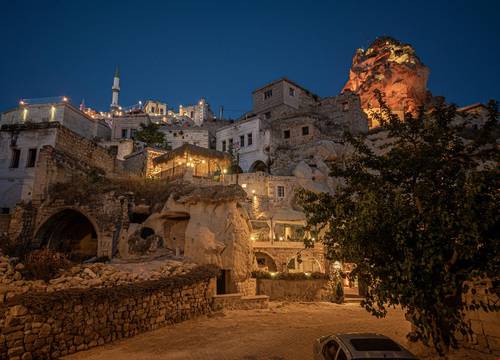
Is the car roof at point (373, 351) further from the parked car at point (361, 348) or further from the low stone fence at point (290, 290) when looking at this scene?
the low stone fence at point (290, 290)

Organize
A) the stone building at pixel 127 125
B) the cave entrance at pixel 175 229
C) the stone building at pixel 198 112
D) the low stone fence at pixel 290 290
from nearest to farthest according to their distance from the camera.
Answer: the low stone fence at pixel 290 290, the cave entrance at pixel 175 229, the stone building at pixel 127 125, the stone building at pixel 198 112

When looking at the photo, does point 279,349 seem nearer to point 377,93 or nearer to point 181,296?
point 181,296

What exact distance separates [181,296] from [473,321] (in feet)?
36.0

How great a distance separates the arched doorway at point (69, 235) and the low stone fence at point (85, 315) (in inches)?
539

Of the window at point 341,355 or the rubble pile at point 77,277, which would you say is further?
the rubble pile at point 77,277

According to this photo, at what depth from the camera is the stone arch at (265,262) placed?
24.7 m

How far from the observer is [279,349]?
997cm

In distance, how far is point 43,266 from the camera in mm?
9812

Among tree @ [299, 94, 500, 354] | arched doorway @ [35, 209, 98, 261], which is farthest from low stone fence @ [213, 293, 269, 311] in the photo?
arched doorway @ [35, 209, 98, 261]

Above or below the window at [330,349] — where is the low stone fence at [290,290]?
below

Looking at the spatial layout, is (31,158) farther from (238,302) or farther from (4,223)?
(238,302)

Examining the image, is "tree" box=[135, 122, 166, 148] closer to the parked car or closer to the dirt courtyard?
the dirt courtyard

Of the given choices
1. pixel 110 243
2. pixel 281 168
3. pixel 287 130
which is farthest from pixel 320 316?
pixel 287 130

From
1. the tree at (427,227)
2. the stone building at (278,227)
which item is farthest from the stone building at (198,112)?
the tree at (427,227)
